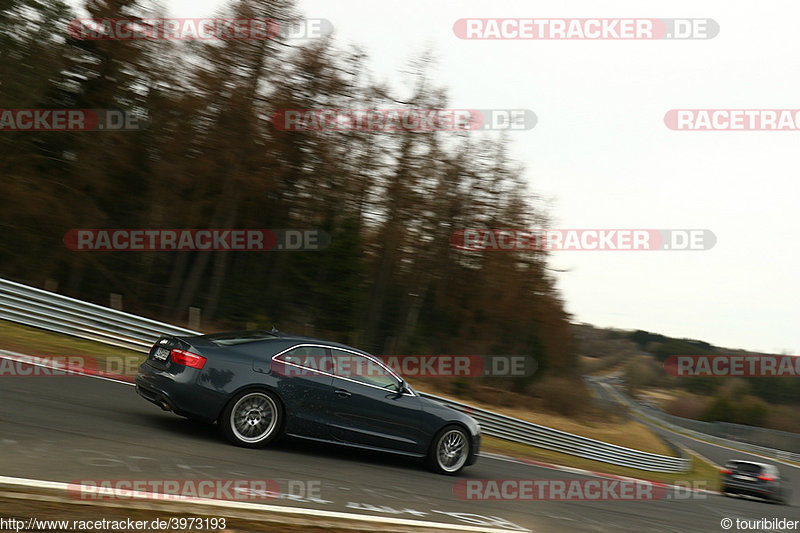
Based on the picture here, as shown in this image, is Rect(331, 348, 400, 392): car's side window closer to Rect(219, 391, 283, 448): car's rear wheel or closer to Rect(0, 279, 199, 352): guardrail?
Rect(219, 391, 283, 448): car's rear wheel

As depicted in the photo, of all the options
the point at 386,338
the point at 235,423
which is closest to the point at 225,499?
the point at 235,423

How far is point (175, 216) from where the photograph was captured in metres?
30.3

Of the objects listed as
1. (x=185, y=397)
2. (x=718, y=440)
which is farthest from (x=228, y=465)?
(x=718, y=440)

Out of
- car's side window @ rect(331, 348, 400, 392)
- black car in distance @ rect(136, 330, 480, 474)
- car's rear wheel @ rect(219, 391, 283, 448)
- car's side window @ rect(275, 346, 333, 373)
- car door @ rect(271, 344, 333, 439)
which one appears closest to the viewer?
black car in distance @ rect(136, 330, 480, 474)

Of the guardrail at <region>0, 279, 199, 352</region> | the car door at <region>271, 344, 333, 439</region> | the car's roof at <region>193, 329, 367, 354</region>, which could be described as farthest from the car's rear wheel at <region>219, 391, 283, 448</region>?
the guardrail at <region>0, 279, 199, 352</region>

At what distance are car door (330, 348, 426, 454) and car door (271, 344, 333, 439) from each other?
125 mm

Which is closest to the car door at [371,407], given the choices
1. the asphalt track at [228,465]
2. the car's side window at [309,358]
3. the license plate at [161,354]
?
the car's side window at [309,358]

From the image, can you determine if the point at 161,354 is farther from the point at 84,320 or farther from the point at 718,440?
the point at 718,440

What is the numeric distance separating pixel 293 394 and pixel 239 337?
98cm

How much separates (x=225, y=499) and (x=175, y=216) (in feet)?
85.9

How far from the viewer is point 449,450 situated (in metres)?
9.84

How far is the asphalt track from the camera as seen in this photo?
249 inches

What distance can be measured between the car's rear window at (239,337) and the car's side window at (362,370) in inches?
33.6

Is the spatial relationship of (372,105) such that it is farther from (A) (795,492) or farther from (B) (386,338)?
(A) (795,492)
